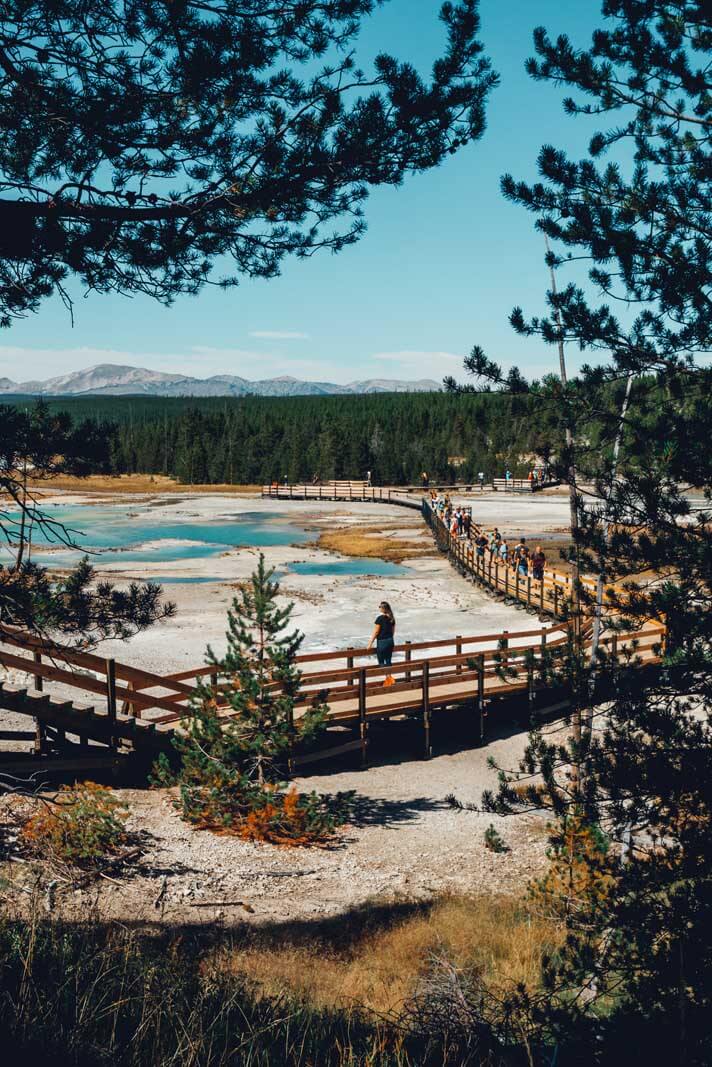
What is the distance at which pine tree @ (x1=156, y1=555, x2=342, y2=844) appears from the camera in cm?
1229

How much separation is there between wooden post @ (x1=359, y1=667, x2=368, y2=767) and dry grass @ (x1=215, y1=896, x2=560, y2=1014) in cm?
554

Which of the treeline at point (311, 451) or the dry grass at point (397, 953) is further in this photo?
the treeline at point (311, 451)

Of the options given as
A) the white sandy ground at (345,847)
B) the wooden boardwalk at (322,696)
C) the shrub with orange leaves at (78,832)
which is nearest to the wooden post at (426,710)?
the wooden boardwalk at (322,696)

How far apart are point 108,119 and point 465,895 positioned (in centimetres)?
969

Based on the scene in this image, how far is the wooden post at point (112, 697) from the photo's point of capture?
12.7m

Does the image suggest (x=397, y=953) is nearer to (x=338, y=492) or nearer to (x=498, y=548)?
(x=498, y=548)

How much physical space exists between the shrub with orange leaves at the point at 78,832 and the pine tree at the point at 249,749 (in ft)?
4.21

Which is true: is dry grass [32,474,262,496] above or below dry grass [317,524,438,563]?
above

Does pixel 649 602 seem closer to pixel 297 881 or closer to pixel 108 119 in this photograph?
pixel 108 119

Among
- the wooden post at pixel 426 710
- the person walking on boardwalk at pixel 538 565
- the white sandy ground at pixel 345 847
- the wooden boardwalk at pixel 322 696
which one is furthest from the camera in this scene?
the person walking on boardwalk at pixel 538 565

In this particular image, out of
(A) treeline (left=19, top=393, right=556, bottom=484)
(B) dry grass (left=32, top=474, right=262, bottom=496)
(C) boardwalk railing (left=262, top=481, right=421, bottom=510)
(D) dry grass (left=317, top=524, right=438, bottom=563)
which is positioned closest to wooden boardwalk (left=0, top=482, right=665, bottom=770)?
(D) dry grass (left=317, top=524, right=438, bottom=563)

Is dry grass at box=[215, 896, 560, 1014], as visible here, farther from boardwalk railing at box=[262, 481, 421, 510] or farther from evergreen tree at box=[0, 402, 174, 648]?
boardwalk railing at box=[262, 481, 421, 510]

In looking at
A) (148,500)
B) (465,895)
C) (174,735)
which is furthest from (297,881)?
(148,500)

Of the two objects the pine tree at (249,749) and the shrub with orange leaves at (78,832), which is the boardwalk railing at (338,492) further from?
the shrub with orange leaves at (78,832)
